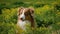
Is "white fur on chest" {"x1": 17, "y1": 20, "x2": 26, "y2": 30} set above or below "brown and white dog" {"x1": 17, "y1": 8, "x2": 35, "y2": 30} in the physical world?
below

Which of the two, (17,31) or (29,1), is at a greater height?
(29,1)

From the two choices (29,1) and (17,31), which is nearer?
(17,31)

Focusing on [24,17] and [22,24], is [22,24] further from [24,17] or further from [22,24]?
[24,17]

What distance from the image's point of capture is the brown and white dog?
3.27 meters

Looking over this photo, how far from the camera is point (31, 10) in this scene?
3.32m

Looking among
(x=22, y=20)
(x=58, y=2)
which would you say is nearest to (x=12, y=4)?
(x=22, y=20)

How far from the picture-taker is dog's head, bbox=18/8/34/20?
10.7 ft

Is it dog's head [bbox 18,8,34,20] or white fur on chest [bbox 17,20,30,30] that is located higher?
dog's head [bbox 18,8,34,20]

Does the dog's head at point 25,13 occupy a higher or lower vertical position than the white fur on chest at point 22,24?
higher

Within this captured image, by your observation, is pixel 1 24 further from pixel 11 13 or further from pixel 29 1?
pixel 29 1

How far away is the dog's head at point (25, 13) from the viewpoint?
326cm

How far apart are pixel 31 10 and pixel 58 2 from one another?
442 mm

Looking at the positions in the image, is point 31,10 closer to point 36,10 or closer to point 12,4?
point 36,10

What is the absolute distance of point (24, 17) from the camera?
10.7ft
